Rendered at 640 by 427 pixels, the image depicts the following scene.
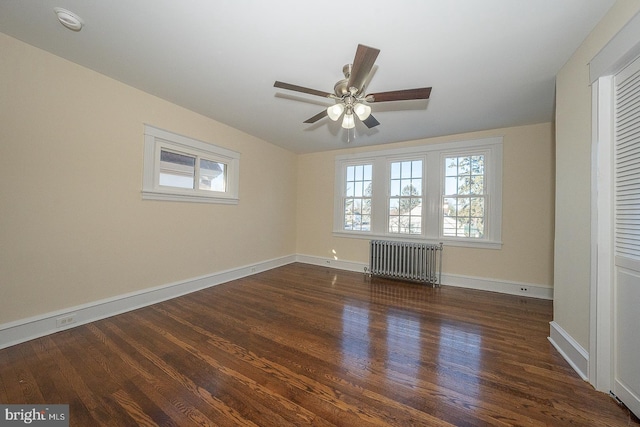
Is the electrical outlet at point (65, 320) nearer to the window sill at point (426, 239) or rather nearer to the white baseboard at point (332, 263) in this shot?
the white baseboard at point (332, 263)

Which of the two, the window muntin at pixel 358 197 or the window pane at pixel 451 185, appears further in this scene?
the window muntin at pixel 358 197

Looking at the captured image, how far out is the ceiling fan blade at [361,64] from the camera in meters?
1.45

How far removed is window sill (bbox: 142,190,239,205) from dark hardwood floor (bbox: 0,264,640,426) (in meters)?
1.42

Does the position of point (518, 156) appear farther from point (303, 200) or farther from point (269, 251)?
point (269, 251)

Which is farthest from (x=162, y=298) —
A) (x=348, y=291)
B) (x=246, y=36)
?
(x=246, y=36)

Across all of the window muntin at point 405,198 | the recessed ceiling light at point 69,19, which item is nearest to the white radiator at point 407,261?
the window muntin at point 405,198

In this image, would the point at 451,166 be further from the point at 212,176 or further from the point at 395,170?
the point at 212,176

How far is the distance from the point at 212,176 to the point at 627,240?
15.0 ft

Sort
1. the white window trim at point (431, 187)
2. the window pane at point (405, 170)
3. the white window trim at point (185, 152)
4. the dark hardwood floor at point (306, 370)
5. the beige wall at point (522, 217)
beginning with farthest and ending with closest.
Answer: the window pane at point (405, 170)
the white window trim at point (431, 187)
the beige wall at point (522, 217)
the white window trim at point (185, 152)
the dark hardwood floor at point (306, 370)

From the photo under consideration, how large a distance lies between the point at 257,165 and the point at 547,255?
515cm

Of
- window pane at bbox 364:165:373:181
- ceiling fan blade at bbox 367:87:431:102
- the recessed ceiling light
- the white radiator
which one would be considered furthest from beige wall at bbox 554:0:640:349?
the recessed ceiling light

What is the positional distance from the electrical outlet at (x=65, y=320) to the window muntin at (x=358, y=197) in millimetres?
4263

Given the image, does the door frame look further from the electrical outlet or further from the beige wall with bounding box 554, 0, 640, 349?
the electrical outlet

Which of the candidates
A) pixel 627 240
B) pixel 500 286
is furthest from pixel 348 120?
pixel 500 286
